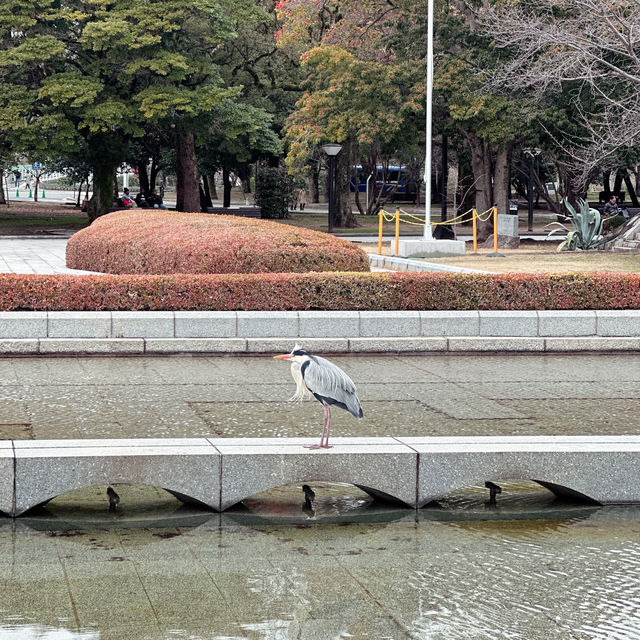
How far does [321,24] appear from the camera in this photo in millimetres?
41875

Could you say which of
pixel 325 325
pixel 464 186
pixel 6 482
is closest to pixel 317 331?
pixel 325 325

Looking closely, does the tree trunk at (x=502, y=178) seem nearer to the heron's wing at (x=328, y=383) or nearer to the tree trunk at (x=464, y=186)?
the tree trunk at (x=464, y=186)

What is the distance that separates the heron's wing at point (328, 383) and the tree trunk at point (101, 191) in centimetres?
3372

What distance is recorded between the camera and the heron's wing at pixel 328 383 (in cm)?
696

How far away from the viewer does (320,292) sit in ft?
47.0

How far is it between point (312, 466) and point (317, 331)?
6.30 metres

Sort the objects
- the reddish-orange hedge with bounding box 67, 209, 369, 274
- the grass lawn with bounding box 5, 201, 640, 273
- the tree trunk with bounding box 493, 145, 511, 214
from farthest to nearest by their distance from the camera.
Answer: the tree trunk with bounding box 493, 145, 511, 214 → the grass lawn with bounding box 5, 201, 640, 273 → the reddish-orange hedge with bounding box 67, 209, 369, 274

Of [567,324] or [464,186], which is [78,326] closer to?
[567,324]

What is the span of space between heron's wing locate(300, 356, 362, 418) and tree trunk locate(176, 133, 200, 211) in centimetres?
3668

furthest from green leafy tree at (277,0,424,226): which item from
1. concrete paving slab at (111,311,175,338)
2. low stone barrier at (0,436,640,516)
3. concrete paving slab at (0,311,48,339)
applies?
low stone barrier at (0,436,640,516)

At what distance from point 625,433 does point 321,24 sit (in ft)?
115

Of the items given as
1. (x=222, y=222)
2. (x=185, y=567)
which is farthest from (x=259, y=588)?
(x=222, y=222)

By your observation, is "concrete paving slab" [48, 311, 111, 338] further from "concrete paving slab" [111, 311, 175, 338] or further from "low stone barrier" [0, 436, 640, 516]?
"low stone barrier" [0, 436, 640, 516]

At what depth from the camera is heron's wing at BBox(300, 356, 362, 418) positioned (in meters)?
6.96
